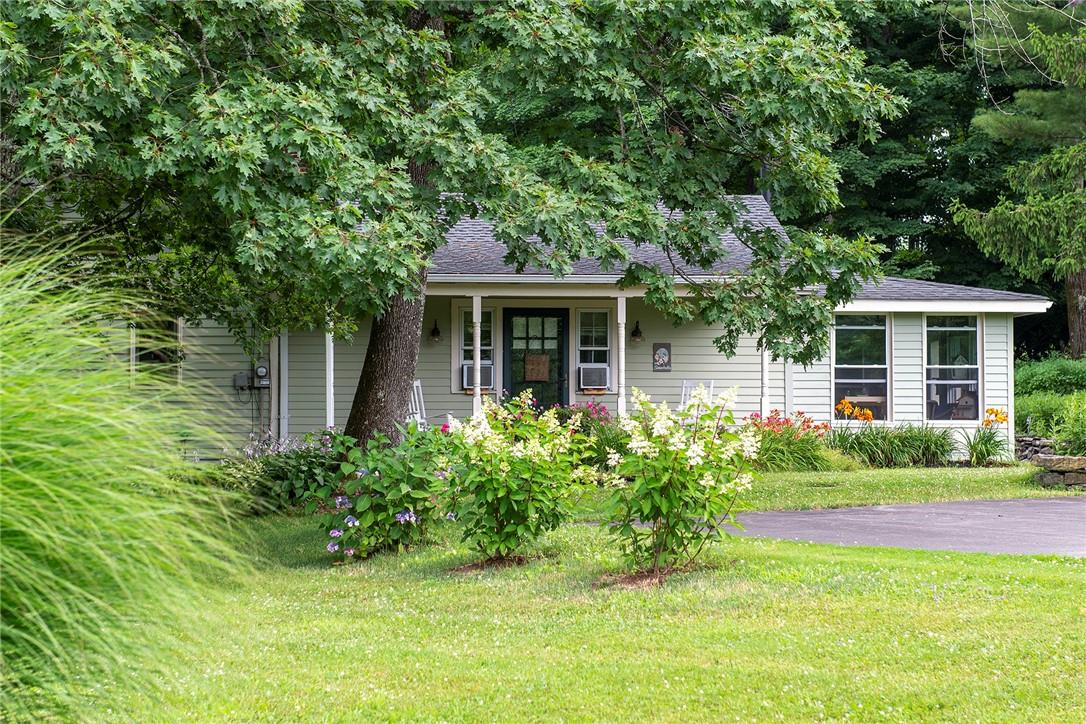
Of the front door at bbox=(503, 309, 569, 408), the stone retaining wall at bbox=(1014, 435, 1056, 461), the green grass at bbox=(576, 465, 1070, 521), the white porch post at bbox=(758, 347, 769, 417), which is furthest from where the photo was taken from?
the stone retaining wall at bbox=(1014, 435, 1056, 461)

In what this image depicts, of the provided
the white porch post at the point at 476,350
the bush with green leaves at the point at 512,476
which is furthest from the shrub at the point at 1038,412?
the bush with green leaves at the point at 512,476

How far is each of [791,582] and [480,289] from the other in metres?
9.44

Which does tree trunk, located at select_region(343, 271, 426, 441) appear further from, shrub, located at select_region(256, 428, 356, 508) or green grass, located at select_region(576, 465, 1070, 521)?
green grass, located at select_region(576, 465, 1070, 521)

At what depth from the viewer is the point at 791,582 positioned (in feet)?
22.3

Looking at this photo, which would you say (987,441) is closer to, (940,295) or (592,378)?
(940,295)

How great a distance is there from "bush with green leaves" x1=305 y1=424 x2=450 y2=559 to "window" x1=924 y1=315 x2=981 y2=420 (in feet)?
37.8

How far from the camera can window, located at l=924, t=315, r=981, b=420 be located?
58.6ft

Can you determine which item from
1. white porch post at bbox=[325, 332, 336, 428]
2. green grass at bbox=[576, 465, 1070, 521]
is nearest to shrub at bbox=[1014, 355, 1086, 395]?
green grass at bbox=[576, 465, 1070, 521]

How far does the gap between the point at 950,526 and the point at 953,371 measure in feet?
28.6

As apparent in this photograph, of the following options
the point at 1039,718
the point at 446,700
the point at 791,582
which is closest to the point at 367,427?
the point at 791,582

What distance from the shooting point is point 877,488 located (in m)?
13.1

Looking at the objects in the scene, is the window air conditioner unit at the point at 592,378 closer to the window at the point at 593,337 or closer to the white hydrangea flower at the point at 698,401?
the window at the point at 593,337

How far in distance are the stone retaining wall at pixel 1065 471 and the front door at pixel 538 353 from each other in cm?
694

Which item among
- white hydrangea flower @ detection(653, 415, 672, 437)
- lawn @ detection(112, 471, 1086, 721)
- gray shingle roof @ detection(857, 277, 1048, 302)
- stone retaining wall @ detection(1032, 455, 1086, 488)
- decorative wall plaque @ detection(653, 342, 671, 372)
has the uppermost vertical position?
gray shingle roof @ detection(857, 277, 1048, 302)
